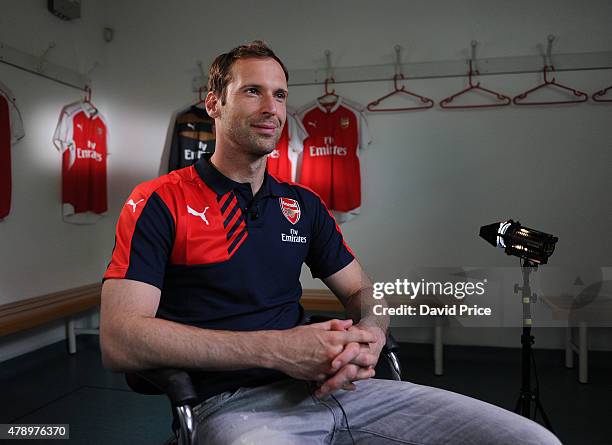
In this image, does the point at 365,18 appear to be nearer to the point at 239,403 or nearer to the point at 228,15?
the point at 228,15

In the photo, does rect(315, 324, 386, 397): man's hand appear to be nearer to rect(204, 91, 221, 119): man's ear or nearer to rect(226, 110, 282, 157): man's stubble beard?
rect(226, 110, 282, 157): man's stubble beard

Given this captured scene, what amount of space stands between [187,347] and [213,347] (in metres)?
0.06

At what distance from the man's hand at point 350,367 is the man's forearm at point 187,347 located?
0.46 feet

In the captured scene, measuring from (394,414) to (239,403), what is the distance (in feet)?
1.20

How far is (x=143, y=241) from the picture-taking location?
118 centimetres

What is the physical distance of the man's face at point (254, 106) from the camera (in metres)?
1.33

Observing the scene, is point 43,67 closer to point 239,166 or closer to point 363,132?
point 363,132

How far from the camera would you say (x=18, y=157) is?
10.6ft

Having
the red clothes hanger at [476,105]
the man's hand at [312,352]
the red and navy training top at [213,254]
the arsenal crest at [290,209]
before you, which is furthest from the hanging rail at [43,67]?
the man's hand at [312,352]

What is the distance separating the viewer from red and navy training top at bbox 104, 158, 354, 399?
3.86ft

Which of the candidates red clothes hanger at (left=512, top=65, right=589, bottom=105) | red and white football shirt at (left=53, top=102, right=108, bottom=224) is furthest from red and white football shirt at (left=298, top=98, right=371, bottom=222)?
red and white football shirt at (left=53, top=102, right=108, bottom=224)

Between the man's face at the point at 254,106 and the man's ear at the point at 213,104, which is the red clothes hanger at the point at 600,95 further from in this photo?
the man's ear at the point at 213,104

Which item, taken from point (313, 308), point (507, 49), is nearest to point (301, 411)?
point (313, 308)

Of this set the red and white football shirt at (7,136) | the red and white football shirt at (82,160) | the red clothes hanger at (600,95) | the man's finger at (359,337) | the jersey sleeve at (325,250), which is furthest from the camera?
the red and white football shirt at (82,160)
